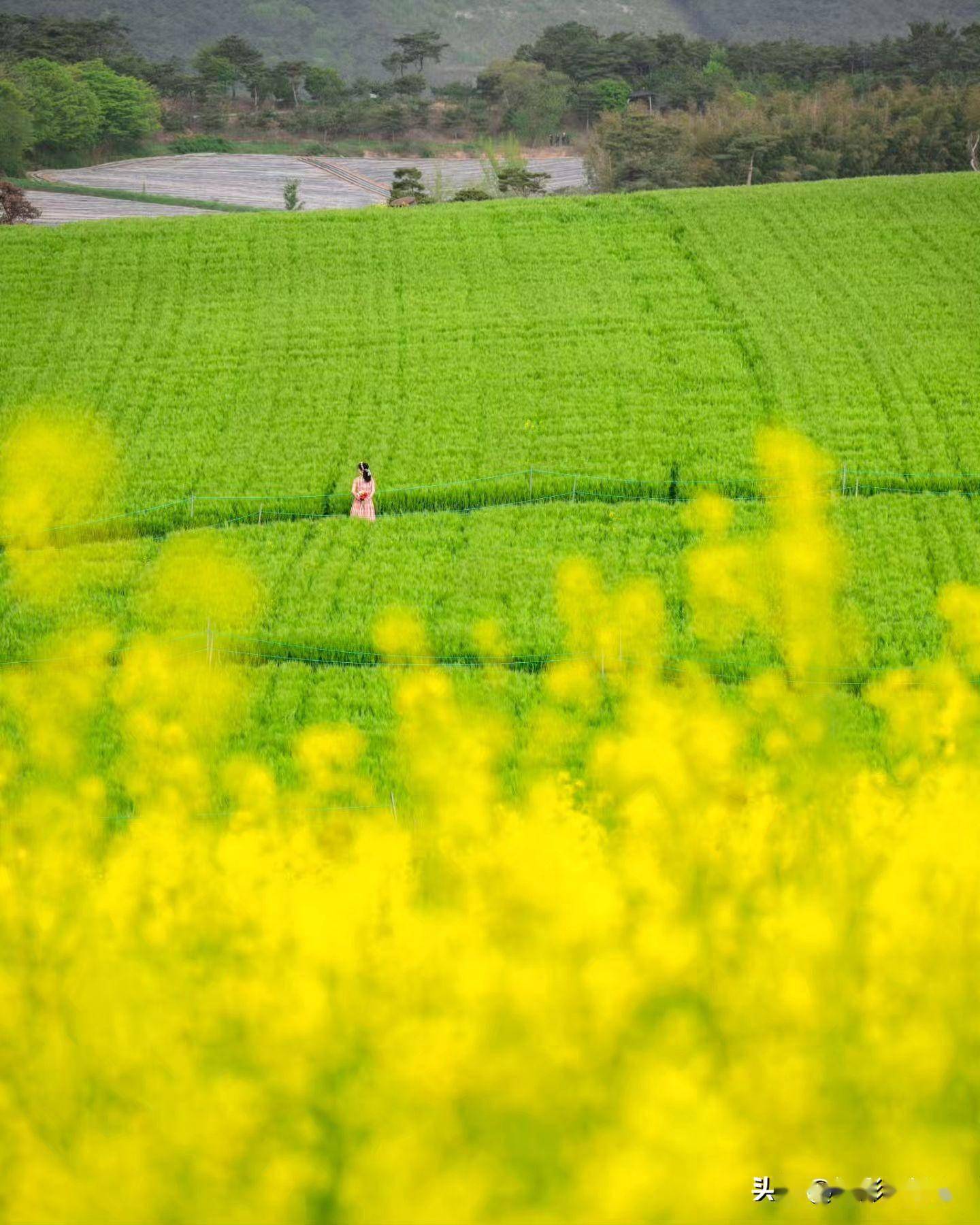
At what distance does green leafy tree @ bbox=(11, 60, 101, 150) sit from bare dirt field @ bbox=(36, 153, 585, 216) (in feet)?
5.43

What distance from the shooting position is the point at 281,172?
65.6m

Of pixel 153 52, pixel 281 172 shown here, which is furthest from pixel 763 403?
pixel 153 52

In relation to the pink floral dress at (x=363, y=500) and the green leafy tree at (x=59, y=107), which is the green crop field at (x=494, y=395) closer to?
the pink floral dress at (x=363, y=500)

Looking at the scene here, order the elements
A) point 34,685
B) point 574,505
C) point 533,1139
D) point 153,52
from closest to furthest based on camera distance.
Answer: point 533,1139 < point 34,685 < point 574,505 < point 153,52

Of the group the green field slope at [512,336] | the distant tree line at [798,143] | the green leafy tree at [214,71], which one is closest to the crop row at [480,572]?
the green field slope at [512,336]

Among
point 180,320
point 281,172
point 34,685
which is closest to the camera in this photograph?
point 34,685

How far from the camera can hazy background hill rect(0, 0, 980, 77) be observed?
98.6m

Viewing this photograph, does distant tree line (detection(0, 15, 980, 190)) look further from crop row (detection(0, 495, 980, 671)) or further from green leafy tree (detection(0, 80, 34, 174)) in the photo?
crop row (detection(0, 495, 980, 671))

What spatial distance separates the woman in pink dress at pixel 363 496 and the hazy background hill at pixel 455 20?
87.5 metres

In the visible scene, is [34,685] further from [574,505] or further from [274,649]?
[574,505]

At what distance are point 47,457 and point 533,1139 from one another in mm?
17057

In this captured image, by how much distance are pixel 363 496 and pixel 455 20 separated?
328 feet

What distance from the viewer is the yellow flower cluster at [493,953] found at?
368 inches

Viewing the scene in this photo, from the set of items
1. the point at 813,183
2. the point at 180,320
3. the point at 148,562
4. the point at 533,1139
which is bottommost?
the point at 533,1139
